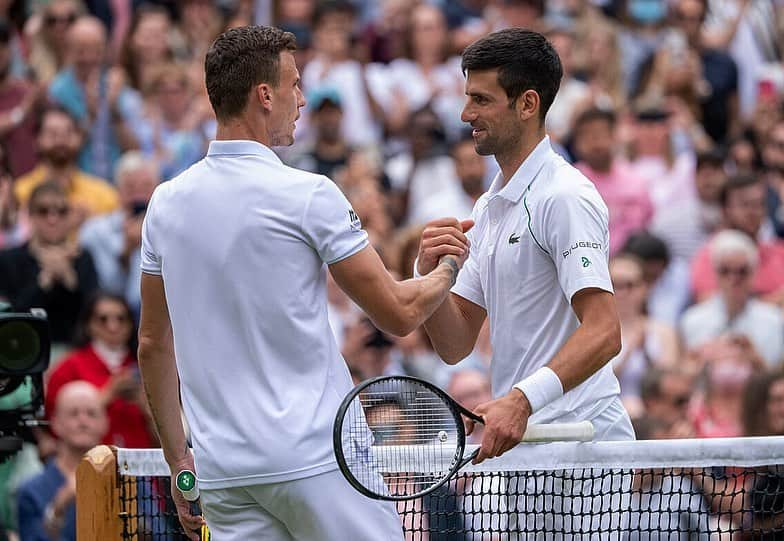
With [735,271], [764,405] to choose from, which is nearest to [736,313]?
[735,271]

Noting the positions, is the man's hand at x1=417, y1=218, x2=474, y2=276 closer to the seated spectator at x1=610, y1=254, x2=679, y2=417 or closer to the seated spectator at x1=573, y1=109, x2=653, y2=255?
the seated spectator at x1=610, y1=254, x2=679, y2=417

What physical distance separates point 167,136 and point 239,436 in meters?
7.29

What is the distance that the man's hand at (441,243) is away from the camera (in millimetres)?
4664

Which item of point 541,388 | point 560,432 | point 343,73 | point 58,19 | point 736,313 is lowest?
point 736,313

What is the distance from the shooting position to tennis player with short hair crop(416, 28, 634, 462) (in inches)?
179

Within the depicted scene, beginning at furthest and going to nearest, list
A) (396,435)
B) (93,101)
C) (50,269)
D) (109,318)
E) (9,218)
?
(93,101), (9,218), (50,269), (109,318), (396,435)

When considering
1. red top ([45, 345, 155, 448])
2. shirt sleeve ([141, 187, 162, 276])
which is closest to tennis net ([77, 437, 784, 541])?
shirt sleeve ([141, 187, 162, 276])

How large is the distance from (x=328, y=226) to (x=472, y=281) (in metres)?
1.21

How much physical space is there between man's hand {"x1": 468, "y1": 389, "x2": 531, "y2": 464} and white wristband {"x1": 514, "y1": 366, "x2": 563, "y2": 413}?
2 centimetres

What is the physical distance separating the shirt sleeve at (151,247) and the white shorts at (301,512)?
684mm

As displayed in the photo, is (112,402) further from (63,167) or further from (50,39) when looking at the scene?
(50,39)

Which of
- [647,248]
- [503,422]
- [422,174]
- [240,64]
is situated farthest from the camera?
[422,174]

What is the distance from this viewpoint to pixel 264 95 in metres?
4.19

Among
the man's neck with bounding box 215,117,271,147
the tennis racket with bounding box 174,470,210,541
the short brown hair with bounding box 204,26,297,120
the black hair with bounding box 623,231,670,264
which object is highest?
the short brown hair with bounding box 204,26,297,120
